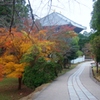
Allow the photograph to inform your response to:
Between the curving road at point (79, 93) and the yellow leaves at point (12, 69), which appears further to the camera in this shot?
the yellow leaves at point (12, 69)

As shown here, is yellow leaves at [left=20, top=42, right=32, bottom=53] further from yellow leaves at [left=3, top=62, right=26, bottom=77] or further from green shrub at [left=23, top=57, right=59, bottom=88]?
green shrub at [left=23, top=57, right=59, bottom=88]

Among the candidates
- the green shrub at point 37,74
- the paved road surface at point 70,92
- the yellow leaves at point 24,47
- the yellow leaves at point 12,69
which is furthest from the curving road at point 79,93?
the yellow leaves at point 24,47

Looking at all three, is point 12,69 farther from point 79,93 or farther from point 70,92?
point 79,93

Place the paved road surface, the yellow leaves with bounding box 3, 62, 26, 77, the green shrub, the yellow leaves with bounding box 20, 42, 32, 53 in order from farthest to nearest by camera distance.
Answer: the green shrub < the yellow leaves with bounding box 20, 42, 32, 53 < the yellow leaves with bounding box 3, 62, 26, 77 < the paved road surface

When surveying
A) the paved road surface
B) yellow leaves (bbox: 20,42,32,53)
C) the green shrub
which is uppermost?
yellow leaves (bbox: 20,42,32,53)

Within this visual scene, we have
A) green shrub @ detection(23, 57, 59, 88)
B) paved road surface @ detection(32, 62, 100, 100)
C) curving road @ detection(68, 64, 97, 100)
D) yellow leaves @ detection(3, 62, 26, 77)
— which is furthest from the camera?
green shrub @ detection(23, 57, 59, 88)

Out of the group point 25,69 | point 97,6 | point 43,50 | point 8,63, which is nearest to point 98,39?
point 97,6

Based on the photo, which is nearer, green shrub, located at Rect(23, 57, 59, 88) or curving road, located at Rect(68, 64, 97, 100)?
curving road, located at Rect(68, 64, 97, 100)

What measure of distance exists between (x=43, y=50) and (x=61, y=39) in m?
7.47

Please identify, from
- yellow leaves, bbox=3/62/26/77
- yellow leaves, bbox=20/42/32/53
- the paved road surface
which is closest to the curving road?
the paved road surface

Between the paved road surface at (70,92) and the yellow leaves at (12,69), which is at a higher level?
the yellow leaves at (12,69)

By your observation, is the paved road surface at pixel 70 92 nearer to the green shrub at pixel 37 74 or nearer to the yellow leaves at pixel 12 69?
the green shrub at pixel 37 74

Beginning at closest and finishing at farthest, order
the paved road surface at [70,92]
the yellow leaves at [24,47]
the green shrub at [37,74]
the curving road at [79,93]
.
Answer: the curving road at [79,93] < the paved road surface at [70,92] < the yellow leaves at [24,47] < the green shrub at [37,74]

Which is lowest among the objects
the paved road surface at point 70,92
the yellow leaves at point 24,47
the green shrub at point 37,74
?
the paved road surface at point 70,92
